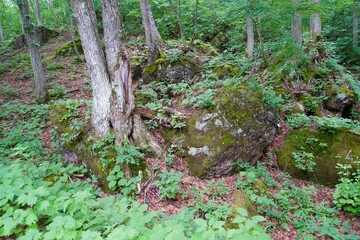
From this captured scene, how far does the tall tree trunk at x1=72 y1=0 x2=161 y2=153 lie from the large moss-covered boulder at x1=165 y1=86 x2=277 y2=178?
764mm

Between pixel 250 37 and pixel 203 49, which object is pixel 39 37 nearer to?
pixel 203 49

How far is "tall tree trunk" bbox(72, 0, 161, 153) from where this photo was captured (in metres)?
4.70

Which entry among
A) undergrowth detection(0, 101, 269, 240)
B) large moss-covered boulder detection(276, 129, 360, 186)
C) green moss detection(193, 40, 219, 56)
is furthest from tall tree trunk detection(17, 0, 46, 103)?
large moss-covered boulder detection(276, 129, 360, 186)

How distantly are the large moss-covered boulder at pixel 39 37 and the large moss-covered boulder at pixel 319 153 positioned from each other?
1542 cm

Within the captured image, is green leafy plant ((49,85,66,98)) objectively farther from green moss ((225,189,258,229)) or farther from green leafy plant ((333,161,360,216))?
green leafy plant ((333,161,360,216))

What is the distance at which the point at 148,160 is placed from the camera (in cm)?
459

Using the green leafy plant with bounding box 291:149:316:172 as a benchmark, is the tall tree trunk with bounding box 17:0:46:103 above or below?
above

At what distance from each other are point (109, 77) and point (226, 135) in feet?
9.44

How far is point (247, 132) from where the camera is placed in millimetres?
5340

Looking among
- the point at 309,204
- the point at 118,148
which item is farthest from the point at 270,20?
the point at 118,148

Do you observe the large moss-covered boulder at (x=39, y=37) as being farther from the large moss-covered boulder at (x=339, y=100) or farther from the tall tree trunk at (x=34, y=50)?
the large moss-covered boulder at (x=339, y=100)

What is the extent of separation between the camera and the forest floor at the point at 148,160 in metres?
3.96

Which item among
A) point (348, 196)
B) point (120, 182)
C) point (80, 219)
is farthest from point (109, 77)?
point (348, 196)

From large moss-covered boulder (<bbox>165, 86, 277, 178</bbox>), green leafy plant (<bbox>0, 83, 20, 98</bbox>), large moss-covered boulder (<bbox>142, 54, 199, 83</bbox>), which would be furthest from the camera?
green leafy plant (<bbox>0, 83, 20, 98</bbox>)
